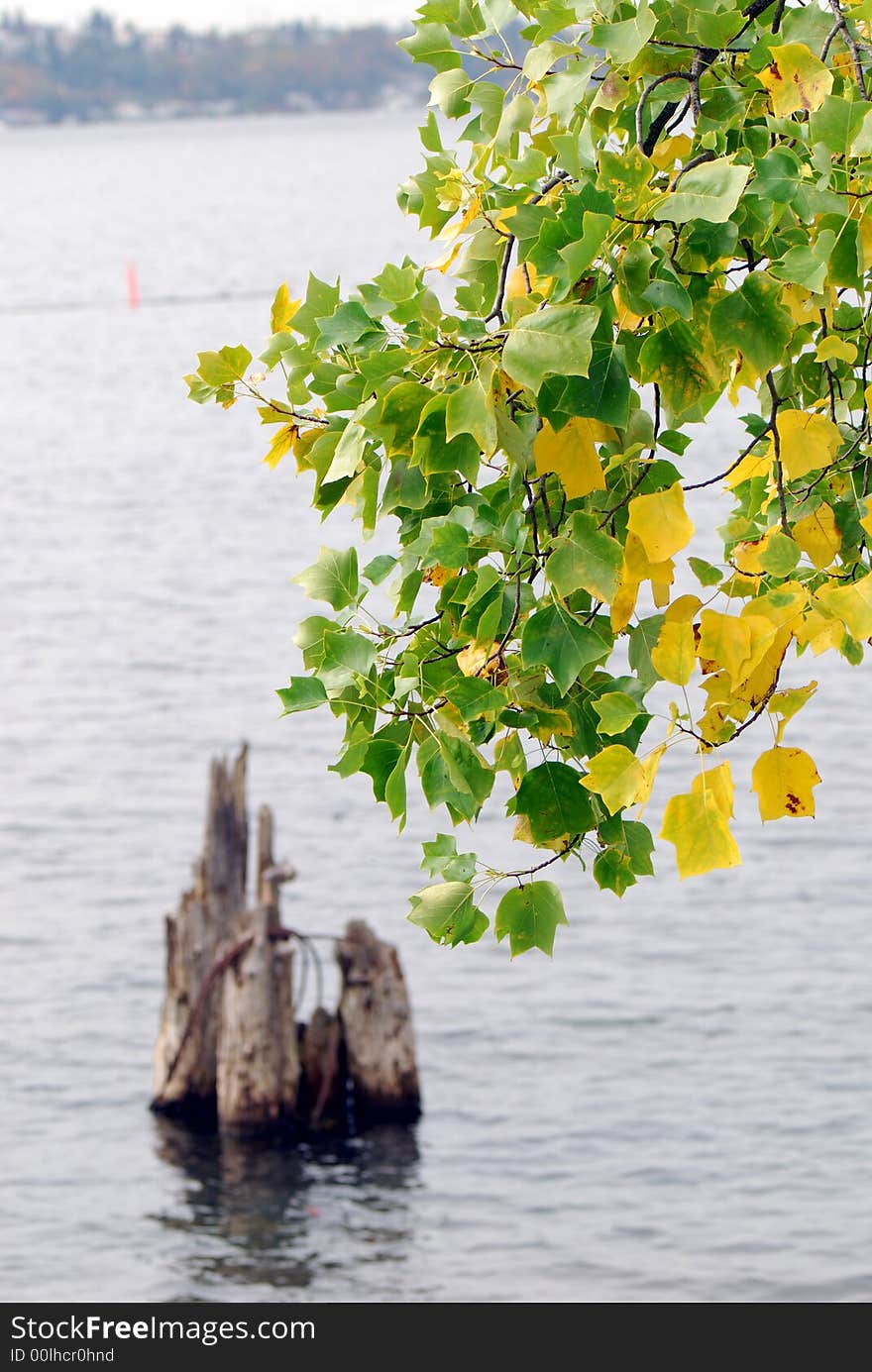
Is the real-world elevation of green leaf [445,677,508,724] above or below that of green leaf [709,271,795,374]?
below

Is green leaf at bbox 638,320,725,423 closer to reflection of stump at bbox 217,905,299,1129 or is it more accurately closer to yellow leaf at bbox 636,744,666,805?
yellow leaf at bbox 636,744,666,805

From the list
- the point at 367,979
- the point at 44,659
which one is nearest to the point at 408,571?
the point at 367,979

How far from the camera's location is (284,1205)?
1343 cm

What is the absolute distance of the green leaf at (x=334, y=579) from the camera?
116 inches

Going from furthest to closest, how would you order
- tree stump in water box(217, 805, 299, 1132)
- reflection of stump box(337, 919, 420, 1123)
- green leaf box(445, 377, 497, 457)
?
reflection of stump box(337, 919, 420, 1123), tree stump in water box(217, 805, 299, 1132), green leaf box(445, 377, 497, 457)

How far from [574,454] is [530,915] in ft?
2.61

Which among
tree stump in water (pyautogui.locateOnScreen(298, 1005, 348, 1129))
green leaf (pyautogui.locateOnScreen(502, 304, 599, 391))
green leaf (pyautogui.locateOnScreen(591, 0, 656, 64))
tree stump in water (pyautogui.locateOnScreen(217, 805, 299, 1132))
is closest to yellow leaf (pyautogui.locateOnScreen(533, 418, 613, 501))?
green leaf (pyautogui.locateOnScreen(502, 304, 599, 391))

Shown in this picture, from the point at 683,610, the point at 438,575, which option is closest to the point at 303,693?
the point at 438,575

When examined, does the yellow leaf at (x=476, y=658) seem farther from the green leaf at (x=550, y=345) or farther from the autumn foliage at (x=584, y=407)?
the green leaf at (x=550, y=345)

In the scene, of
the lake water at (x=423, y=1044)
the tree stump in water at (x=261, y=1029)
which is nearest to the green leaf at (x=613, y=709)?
the lake water at (x=423, y=1044)

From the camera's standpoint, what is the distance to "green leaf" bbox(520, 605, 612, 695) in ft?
8.55

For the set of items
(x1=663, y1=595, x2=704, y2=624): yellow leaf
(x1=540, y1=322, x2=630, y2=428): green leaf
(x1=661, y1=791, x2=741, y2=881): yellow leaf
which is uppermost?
(x1=540, y1=322, x2=630, y2=428): green leaf

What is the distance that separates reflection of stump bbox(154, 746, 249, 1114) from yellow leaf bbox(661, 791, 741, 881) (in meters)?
11.7

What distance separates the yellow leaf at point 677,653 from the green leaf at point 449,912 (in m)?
0.61
